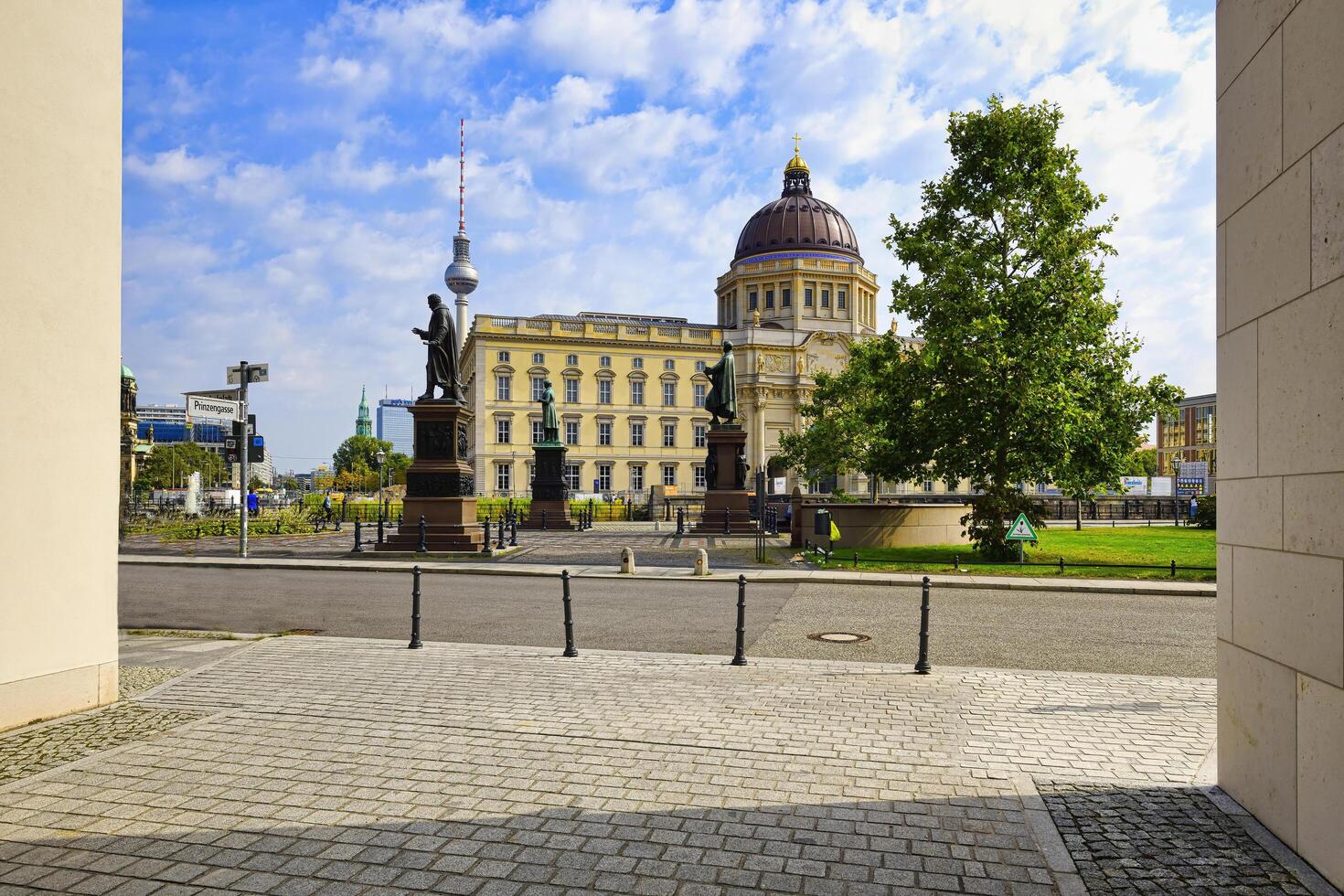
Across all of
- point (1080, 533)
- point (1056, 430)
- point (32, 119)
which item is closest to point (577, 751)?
point (32, 119)

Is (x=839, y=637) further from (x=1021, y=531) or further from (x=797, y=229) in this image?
(x=797, y=229)

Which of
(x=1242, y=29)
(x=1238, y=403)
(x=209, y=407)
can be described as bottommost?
(x=1238, y=403)

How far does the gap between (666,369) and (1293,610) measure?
3254 inches

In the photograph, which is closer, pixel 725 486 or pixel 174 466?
pixel 725 486

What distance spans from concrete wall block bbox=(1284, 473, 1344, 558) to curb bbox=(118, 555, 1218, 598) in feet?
43.4

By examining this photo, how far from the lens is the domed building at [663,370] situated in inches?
3209

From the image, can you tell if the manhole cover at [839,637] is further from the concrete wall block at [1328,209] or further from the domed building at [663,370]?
the domed building at [663,370]

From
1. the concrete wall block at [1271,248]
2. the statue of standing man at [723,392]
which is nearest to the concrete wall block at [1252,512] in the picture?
the concrete wall block at [1271,248]

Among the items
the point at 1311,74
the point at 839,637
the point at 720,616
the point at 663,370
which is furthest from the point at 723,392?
the point at 663,370

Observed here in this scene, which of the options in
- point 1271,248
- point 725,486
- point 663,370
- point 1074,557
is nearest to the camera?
point 1271,248

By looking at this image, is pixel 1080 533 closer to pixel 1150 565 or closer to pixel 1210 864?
pixel 1150 565

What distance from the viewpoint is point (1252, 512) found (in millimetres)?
5062

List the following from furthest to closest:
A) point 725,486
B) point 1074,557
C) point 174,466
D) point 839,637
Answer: point 174,466 → point 725,486 → point 1074,557 → point 839,637

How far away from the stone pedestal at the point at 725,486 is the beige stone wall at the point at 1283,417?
29.5 meters
